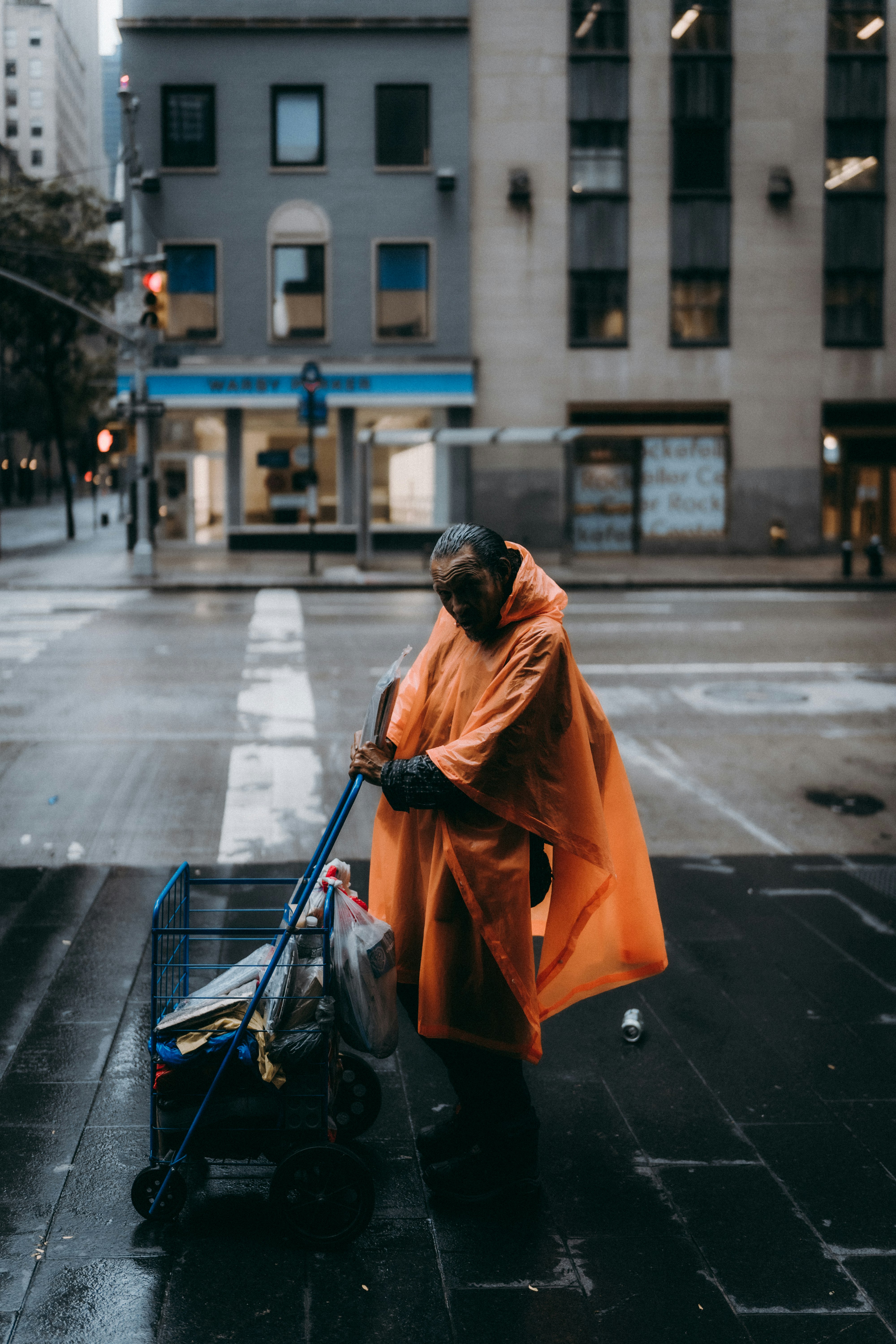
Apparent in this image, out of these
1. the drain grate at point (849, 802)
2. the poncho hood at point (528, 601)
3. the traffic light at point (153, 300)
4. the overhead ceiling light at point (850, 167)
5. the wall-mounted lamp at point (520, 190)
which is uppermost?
the overhead ceiling light at point (850, 167)

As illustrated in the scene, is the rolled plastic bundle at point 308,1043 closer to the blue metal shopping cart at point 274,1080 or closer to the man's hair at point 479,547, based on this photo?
the blue metal shopping cart at point 274,1080

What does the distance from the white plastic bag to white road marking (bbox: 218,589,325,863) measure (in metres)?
3.43

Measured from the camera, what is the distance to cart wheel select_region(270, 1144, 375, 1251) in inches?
126

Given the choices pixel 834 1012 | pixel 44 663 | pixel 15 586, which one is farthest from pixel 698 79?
pixel 834 1012

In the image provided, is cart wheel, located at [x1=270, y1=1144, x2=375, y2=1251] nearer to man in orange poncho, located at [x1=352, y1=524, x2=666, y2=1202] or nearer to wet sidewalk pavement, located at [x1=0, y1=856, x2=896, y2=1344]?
wet sidewalk pavement, located at [x1=0, y1=856, x2=896, y2=1344]

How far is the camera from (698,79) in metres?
28.7

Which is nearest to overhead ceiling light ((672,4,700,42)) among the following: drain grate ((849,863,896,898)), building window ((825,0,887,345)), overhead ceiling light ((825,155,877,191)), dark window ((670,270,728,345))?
building window ((825,0,887,345))

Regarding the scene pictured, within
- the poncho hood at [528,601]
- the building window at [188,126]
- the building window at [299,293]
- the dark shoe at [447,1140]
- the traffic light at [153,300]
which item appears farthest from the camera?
the building window at [299,293]

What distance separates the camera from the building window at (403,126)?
28812 millimetres

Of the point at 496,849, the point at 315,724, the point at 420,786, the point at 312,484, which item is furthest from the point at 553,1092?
the point at 312,484

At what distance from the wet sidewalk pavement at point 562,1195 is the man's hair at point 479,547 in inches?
67.9

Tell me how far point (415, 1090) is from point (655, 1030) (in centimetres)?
99

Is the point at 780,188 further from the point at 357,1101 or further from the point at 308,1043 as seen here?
the point at 308,1043

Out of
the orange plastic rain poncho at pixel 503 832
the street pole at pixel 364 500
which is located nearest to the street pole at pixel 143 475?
the street pole at pixel 364 500
